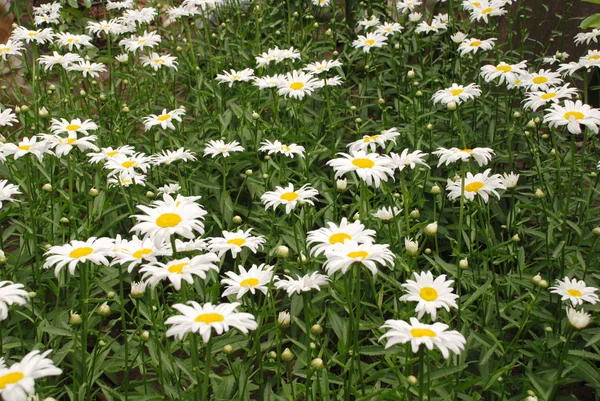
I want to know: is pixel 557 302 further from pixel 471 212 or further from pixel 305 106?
pixel 305 106

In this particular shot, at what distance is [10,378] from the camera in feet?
4.79

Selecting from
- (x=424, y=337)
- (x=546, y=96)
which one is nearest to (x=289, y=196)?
(x=424, y=337)

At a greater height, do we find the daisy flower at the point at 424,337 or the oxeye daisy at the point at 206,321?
the oxeye daisy at the point at 206,321

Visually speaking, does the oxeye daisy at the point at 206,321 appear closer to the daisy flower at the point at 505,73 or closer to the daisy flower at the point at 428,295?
the daisy flower at the point at 428,295

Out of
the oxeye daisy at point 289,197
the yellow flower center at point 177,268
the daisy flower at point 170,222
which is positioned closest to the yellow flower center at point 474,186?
the oxeye daisy at point 289,197

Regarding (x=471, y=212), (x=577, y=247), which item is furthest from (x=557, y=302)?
(x=471, y=212)

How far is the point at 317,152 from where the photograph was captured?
3.64m

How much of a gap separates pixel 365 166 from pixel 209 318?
37.3 inches

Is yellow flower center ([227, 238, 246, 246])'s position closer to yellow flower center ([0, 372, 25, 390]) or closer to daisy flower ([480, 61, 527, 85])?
yellow flower center ([0, 372, 25, 390])

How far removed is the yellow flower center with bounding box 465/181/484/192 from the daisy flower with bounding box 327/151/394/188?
38 centimetres

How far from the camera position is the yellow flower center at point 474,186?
2494 millimetres

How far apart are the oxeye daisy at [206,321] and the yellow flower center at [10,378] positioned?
14.4 inches

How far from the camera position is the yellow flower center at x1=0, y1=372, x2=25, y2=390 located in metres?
1.44

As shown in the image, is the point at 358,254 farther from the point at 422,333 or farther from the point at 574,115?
the point at 574,115
